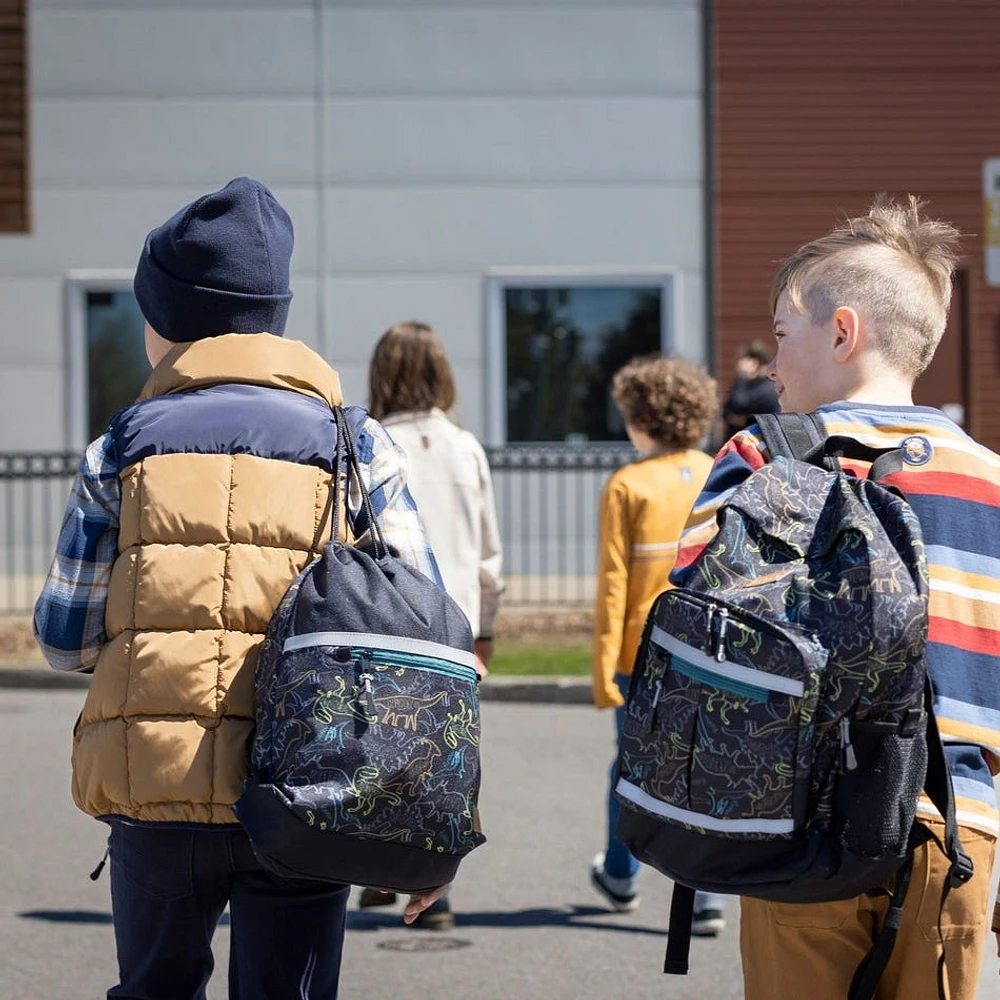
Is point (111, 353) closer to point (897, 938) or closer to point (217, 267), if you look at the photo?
point (217, 267)

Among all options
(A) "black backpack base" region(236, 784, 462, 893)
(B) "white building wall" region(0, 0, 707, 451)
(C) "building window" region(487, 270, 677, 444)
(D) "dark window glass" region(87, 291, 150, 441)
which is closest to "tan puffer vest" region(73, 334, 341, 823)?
(A) "black backpack base" region(236, 784, 462, 893)

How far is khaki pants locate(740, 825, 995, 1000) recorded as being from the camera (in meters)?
2.54

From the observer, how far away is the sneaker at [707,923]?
5.88 meters

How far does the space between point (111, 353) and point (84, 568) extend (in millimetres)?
14771

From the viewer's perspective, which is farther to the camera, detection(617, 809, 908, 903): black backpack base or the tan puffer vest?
the tan puffer vest

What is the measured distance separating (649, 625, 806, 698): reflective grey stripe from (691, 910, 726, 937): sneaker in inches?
142

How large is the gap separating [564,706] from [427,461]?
5556 millimetres

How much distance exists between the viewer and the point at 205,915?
9.77 ft

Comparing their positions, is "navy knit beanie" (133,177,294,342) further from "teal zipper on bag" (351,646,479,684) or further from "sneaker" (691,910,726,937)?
"sneaker" (691,910,726,937)

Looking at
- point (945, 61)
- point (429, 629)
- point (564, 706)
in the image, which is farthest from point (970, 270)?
point (429, 629)

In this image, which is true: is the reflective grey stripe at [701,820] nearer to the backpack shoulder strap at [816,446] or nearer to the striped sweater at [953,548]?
the striped sweater at [953,548]

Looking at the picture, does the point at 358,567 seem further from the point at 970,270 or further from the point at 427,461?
the point at 970,270

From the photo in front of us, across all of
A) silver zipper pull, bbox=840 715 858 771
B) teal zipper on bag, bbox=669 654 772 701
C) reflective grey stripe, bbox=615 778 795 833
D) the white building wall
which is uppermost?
the white building wall

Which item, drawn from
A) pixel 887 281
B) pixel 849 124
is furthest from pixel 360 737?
pixel 849 124
